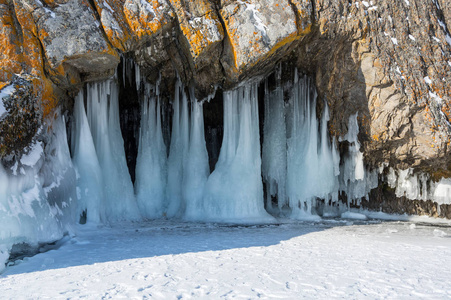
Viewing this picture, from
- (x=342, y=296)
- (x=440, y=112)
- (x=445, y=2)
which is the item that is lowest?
(x=342, y=296)

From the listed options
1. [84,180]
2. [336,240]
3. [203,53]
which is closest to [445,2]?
[203,53]

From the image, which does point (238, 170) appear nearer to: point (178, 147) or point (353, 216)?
point (178, 147)

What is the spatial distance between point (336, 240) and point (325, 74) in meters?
4.14

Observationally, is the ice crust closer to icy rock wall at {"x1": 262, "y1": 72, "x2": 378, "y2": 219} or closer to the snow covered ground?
icy rock wall at {"x1": 262, "y1": 72, "x2": 378, "y2": 219}

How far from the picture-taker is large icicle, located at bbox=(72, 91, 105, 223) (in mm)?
7801

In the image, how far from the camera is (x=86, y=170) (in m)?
8.05

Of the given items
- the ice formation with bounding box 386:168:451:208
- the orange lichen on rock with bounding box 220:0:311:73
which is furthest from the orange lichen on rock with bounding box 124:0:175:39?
the ice formation with bounding box 386:168:451:208

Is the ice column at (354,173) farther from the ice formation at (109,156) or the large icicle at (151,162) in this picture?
the ice formation at (109,156)

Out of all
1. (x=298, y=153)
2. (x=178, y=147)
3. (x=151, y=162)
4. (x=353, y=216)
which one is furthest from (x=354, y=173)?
(x=151, y=162)

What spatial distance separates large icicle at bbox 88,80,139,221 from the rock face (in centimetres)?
64

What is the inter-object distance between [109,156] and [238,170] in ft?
9.77

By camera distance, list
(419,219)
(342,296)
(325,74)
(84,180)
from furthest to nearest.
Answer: (419,219) < (325,74) < (84,180) < (342,296)

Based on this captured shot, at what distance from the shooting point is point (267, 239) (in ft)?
20.7

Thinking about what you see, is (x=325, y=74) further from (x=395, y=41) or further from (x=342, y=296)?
(x=342, y=296)
